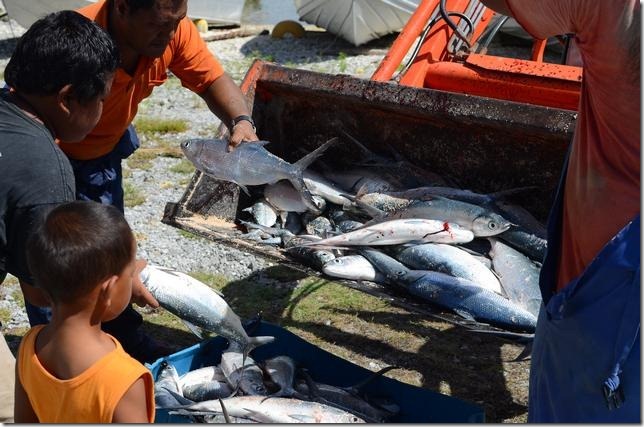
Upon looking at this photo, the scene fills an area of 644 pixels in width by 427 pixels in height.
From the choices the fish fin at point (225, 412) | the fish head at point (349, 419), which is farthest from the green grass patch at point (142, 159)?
the fish head at point (349, 419)

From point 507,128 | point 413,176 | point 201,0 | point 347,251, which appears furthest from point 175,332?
point 201,0

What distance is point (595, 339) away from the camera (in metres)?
2.52

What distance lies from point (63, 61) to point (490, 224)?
2.32m

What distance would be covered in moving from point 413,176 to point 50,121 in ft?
7.87

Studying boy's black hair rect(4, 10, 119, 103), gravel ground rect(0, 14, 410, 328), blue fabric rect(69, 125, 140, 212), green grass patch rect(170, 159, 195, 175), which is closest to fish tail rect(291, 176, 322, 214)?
gravel ground rect(0, 14, 410, 328)

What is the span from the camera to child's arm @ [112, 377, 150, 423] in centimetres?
240

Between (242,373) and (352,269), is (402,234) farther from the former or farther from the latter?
(242,373)

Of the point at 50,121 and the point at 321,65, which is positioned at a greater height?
the point at 50,121

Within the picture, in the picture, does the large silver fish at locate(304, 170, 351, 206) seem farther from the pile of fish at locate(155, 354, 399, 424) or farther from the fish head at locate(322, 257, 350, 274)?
the pile of fish at locate(155, 354, 399, 424)

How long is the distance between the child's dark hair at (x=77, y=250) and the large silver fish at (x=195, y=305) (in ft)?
5.12

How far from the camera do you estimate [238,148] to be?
4.37 metres

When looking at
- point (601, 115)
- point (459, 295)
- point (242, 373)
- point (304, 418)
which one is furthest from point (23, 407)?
point (459, 295)

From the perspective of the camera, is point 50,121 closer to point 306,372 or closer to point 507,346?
point 306,372

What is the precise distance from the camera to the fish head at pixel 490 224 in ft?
14.4
